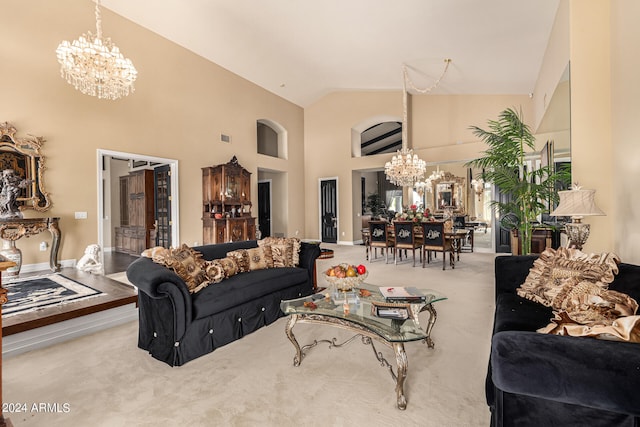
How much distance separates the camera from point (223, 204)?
7.15 m

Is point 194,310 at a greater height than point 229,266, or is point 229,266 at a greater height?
point 229,266

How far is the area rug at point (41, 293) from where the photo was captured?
306 centimetres

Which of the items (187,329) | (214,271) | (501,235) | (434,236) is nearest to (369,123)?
(501,235)

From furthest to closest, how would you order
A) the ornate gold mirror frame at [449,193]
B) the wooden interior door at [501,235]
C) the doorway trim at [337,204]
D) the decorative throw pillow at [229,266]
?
the doorway trim at [337,204]
the ornate gold mirror frame at [449,193]
the wooden interior door at [501,235]
the decorative throw pillow at [229,266]

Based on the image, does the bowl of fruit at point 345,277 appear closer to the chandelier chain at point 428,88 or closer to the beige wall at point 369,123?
the chandelier chain at point 428,88

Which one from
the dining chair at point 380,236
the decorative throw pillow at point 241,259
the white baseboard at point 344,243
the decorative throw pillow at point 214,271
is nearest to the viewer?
the decorative throw pillow at point 214,271

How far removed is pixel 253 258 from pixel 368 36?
4494mm

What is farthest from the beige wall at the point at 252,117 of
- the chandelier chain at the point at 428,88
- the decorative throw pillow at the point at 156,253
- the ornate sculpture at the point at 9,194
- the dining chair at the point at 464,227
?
the decorative throw pillow at the point at 156,253

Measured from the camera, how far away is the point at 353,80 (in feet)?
26.9

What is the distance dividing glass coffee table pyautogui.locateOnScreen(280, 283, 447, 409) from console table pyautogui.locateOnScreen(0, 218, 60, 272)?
4.41m

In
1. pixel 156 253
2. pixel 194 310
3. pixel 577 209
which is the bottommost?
pixel 194 310

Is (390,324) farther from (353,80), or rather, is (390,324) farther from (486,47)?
(353,80)

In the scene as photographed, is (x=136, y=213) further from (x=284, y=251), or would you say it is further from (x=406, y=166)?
(x=406, y=166)

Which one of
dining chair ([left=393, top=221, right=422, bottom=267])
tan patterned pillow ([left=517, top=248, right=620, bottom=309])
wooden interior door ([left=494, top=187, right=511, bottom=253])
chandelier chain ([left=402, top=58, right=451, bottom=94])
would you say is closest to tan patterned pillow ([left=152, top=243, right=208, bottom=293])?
tan patterned pillow ([left=517, top=248, right=620, bottom=309])
